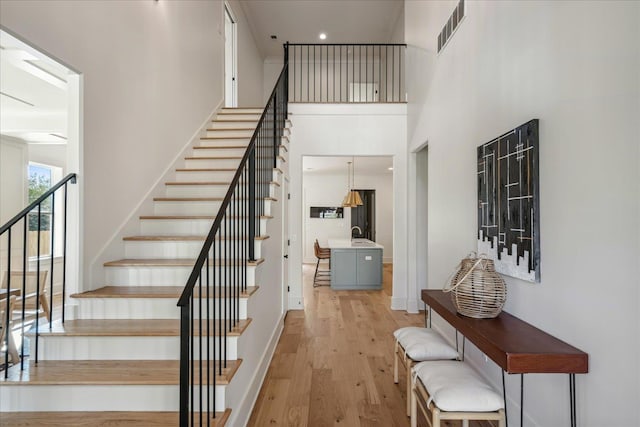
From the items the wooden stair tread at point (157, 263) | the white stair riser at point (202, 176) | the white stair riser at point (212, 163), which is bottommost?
the wooden stair tread at point (157, 263)

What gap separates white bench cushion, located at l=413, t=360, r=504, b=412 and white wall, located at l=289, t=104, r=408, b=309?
127 inches

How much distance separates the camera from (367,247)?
6.75 meters

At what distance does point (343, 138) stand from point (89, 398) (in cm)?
424

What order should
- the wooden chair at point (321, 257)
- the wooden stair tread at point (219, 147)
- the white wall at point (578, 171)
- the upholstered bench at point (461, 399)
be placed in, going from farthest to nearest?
the wooden chair at point (321, 257) → the wooden stair tread at point (219, 147) → the upholstered bench at point (461, 399) → the white wall at point (578, 171)

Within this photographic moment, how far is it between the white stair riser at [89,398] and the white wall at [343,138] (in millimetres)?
3218

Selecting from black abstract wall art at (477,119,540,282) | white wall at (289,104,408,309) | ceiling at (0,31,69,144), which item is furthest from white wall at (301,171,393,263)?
black abstract wall art at (477,119,540,282)

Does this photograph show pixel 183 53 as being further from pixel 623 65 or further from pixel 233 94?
pixel 623 65

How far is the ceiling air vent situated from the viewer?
9.91ft

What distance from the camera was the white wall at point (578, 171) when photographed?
1337 mm

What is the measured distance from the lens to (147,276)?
2.71 m

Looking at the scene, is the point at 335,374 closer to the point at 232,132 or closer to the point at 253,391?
the point at 253,391

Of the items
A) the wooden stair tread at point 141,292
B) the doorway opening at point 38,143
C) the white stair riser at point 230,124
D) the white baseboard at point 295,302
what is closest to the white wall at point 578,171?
the wooden stair tread at point 141,292

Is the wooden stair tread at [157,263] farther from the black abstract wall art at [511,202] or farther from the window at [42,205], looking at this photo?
the window at [42,205]

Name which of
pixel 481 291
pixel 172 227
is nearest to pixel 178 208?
pixel 172 227
